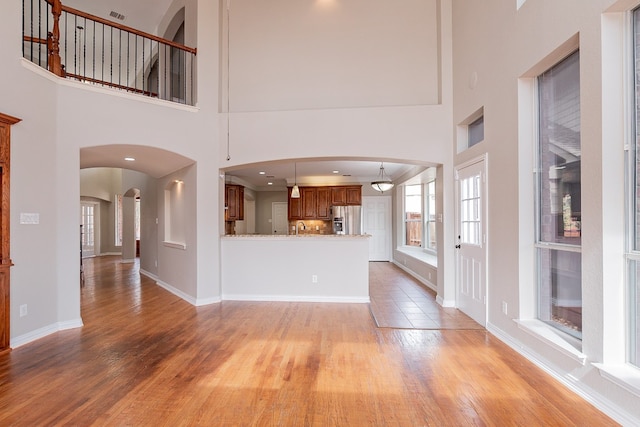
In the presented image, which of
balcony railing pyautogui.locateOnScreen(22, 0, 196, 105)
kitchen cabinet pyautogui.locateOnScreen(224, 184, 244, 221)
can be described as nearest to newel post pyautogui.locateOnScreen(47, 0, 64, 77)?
balcony railing pyautogui.locateOnScreen(22, 0, 196, 105)

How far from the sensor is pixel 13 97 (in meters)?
3.21

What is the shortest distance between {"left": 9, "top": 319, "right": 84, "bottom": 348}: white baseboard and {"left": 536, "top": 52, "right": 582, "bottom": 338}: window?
517 centimetres

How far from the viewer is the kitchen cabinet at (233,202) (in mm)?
8945

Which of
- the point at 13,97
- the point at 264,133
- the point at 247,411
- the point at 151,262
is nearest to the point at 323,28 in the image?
the point at 264,133

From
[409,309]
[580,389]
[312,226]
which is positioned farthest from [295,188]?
[580,389]

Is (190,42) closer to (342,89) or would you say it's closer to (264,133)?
(264,133)

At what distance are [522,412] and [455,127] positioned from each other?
3672 mm

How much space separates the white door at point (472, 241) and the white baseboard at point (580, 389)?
75 centimetres

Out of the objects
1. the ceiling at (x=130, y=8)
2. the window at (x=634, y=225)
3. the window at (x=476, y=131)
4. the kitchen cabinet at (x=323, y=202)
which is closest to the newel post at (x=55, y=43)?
the ceiling at (x=130, y=8)

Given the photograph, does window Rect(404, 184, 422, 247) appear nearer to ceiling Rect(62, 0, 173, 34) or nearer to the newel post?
ceiling Rect(62, 0, 173, 34)

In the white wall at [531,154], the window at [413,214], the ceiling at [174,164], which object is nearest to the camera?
the white wall at [531,154]

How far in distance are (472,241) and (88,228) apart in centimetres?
1296

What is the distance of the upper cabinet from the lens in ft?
31.9

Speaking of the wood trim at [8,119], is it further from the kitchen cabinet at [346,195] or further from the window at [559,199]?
the kitchen cabinet at [346,195]
